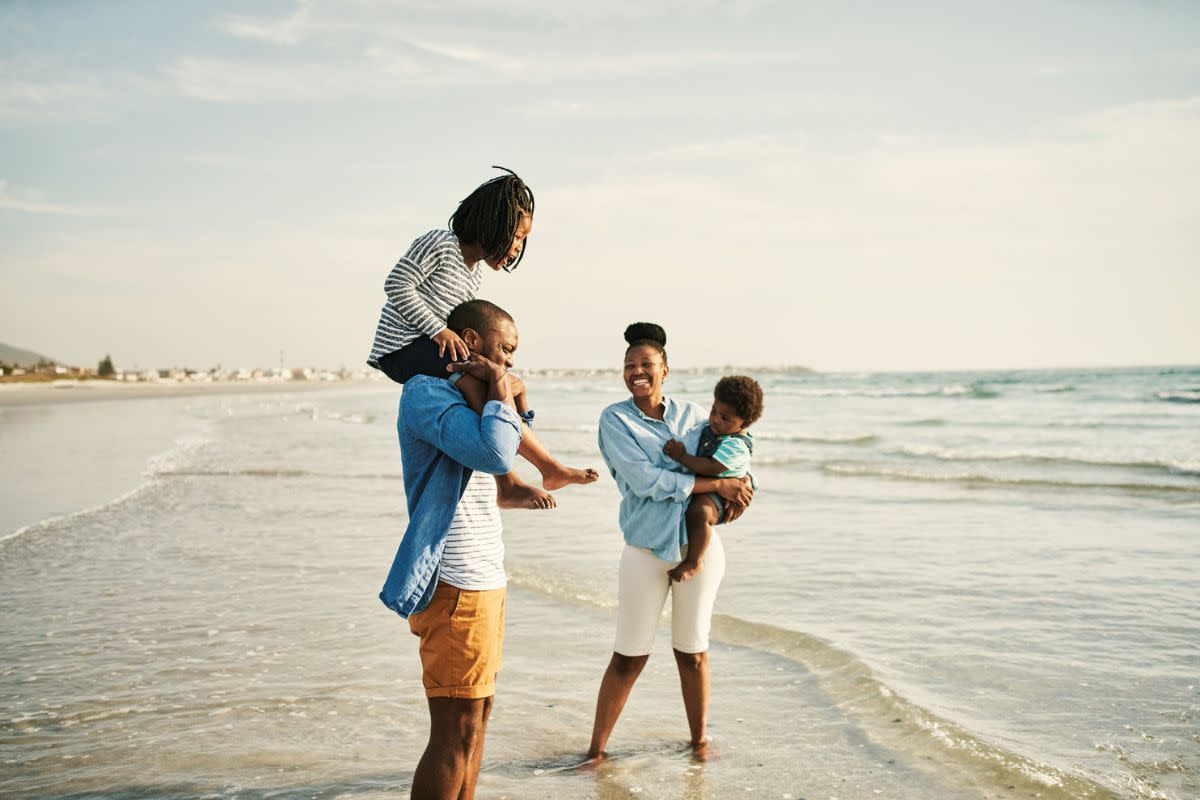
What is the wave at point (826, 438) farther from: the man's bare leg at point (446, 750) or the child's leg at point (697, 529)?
the man's bare leg at point (446, 750)

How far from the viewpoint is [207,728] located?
170 inches

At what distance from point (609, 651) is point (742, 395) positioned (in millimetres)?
2601

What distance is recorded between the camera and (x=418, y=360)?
2.88 metres

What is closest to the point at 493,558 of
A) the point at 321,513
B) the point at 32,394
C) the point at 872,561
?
the point at 872,561

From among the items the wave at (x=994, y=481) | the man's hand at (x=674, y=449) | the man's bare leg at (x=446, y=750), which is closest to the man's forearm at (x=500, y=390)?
the man's bare leg at (x=446, y=750)

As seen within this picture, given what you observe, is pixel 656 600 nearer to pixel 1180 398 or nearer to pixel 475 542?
A: pixel 475 542

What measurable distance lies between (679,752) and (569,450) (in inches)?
601

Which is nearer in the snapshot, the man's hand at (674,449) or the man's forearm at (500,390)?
the man's forearm at (500,390)

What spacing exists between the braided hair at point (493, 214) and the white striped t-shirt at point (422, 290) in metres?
0.07

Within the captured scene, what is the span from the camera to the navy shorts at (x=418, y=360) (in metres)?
2.84

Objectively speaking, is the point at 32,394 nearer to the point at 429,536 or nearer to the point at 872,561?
the point at 872,561

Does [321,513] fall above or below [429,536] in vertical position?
below

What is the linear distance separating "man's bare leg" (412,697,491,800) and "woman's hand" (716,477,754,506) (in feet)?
4.82

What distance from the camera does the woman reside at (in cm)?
377
